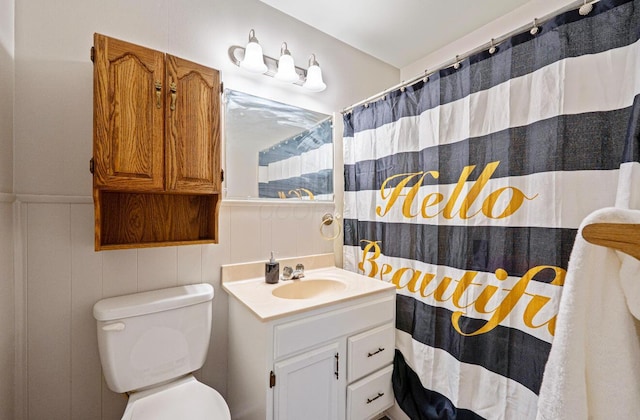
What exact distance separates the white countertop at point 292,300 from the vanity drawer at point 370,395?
0.45m

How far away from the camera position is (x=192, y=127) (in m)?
1.16

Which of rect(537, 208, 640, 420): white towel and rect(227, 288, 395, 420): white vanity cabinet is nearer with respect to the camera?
rect(537, 208, 640, 420): white towel

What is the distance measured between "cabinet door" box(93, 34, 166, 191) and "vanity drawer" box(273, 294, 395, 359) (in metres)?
0.81

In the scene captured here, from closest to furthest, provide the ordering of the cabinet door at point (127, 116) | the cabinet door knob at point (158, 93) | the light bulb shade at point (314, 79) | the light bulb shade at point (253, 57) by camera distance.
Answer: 1. the cabinet door at point (127, 116)
2. the cabinet door knob at point (158, 93)
3. the light bulb shade at point (253, 57)
4. the light bulb shade at point (314, 79)

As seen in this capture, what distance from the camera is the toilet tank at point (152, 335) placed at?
1.03m

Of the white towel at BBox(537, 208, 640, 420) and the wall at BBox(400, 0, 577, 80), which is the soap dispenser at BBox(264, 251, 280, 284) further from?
the wall at BBox(400, 0, 577, 80)

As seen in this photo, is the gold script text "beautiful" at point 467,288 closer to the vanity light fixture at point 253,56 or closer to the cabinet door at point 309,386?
the cabinet door at point 309,386

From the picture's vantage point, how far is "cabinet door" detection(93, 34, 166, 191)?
0.96 meters

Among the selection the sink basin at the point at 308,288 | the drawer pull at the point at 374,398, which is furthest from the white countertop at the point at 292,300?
the drawer pull at the point at 374,398

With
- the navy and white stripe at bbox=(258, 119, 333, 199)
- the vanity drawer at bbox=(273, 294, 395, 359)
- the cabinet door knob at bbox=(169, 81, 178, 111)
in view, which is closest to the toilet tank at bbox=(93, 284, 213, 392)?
the vanity drawer at bbox=(273, 294, 395, 359)

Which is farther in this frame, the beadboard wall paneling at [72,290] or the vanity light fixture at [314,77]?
the vanity light fixture at [314,77]

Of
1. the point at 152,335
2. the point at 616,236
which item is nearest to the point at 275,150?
the point at 152,335

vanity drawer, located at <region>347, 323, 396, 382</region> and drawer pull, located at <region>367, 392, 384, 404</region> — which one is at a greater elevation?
vanity drawer, located at <region>347, 323, 396, 382</region>

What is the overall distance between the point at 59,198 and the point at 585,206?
77.1 inches
